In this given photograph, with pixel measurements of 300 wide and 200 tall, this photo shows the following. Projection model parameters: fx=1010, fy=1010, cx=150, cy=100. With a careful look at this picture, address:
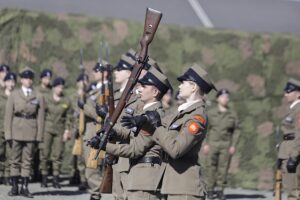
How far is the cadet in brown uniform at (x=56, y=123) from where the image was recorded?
17109mm

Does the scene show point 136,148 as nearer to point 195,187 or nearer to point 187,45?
point 195,187

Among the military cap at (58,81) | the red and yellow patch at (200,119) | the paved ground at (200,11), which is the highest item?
the paved ground at (200,11)

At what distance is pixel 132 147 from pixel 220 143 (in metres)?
7.02

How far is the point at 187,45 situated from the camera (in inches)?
733

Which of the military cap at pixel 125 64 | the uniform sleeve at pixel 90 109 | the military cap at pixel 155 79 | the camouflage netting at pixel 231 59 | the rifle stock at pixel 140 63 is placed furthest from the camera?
the camouflage netting at pixel 231 59

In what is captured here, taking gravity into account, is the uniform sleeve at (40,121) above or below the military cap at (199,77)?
above

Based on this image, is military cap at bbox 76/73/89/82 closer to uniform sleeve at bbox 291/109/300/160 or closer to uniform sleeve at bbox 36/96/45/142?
uniform sleeve at bbox 36/96/45/142

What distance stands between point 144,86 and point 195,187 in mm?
1324

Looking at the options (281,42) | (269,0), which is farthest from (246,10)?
(281,42)

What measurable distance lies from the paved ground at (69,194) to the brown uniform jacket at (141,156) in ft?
17.1

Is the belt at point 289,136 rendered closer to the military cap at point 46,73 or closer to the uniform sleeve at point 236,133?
the uniform sleeve at point 236,133

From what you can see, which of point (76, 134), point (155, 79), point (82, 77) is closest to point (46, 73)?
point (82, 77)

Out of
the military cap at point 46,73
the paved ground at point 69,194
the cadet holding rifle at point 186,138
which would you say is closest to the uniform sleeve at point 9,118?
the paved ground at point 69,194

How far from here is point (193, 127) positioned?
8.98 meters
